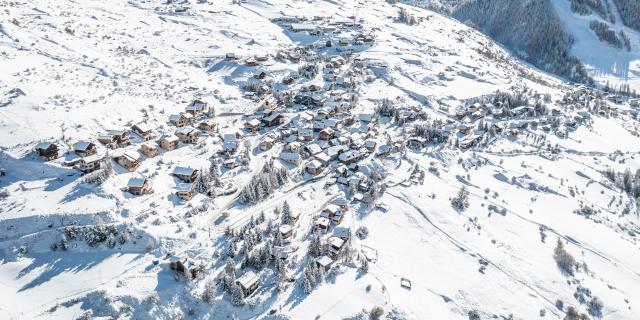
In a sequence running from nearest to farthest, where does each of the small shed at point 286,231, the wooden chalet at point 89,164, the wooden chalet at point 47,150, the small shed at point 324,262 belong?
1. the small shed at point 324,262
2. the small shed at point 286,231
3. the wooden chalet at point 89,164
4. the wooden chalet at point 47,150

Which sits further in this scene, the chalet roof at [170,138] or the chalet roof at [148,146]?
the chalet roof at [170,138]

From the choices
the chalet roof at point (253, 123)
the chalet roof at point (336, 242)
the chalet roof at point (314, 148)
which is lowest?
the chalet roof at point (253, 123)

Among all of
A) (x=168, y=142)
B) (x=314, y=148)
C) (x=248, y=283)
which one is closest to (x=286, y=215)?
(x=248, y=283)

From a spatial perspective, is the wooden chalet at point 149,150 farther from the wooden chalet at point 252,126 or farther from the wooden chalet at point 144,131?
the wooden chalet at point 252,126

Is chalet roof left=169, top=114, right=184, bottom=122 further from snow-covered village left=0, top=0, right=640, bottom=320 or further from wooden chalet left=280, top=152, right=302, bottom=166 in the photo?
wooden chalet left=280, top=152, right=302, bottom=166

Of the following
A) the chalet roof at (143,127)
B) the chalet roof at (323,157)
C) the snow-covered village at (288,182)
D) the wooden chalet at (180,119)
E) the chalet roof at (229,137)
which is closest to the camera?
the snow-covered village at (288,182)

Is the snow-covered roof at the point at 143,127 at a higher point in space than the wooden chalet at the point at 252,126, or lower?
higher

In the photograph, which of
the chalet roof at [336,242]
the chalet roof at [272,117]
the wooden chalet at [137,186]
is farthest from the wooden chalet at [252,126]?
the chalet roof at [336,242]

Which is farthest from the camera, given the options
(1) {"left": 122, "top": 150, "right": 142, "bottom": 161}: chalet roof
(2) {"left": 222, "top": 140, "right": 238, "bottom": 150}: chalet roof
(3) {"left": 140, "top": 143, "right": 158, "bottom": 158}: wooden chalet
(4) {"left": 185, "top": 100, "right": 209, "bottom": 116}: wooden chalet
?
(4) {"left": 185, "top": 100, "right": 209, "bottom": 116}: wooden chalet

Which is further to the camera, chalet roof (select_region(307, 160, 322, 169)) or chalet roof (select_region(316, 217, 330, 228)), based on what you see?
chalet roof (select_region(307, 160, 322, 169))

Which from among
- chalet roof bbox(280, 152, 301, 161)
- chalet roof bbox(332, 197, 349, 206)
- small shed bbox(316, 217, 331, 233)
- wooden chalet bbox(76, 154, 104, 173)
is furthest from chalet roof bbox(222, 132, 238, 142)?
small shed bbox(316, 217, 331, 233)
